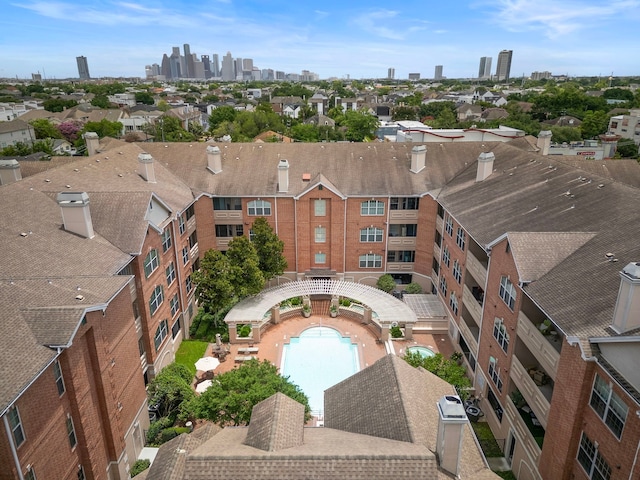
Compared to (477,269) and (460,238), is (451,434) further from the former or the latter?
(460,238)

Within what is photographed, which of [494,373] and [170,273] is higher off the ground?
[170,273]

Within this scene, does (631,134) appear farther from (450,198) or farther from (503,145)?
(450,198)

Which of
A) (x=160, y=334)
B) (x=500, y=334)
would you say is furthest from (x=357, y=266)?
(x=160, y=334)

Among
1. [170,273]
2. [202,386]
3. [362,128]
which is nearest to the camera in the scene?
[202,386]

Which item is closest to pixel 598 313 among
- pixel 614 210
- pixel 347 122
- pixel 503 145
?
pixel 614 210

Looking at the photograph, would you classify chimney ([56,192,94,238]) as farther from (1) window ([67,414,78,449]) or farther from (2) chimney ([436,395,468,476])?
(2) chimney ([436,395,468,476])

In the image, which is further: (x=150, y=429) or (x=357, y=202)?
(x=357, y=202)
